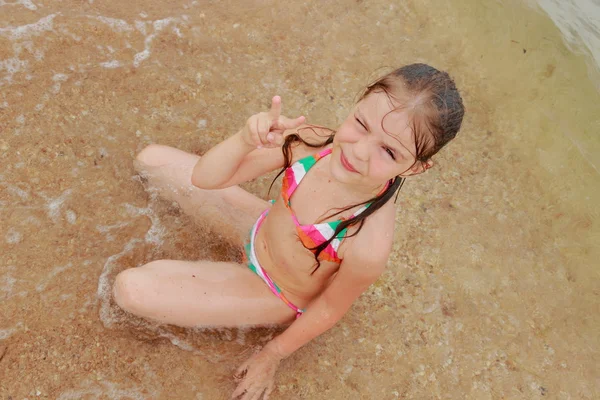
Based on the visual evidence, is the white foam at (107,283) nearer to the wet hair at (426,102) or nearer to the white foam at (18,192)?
the white foam at (18,192)

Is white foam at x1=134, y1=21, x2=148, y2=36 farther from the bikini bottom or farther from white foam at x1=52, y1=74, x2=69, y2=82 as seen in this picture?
the bikini bottom

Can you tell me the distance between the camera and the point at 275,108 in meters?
1.82

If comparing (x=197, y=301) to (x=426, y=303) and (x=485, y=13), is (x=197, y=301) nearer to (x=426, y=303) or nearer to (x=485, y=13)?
(x=426, y=303)

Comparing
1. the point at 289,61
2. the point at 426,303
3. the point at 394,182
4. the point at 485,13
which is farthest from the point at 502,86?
the point at 394,182

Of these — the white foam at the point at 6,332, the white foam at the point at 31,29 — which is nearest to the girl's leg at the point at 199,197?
the white foam at the point at 6,332

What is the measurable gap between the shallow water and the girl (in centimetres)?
21

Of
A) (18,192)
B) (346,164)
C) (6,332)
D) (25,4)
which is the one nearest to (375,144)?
(346,164)

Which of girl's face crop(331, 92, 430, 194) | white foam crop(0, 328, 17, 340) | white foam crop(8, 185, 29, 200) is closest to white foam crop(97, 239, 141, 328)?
white foam crop(0, 328, 17, 340)

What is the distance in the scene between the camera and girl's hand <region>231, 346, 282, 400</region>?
2.46m

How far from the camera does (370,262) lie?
6.85 feet

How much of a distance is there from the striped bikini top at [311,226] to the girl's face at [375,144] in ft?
0.88

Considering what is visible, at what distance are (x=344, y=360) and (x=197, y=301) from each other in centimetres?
84

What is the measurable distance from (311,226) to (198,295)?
0.63 metres

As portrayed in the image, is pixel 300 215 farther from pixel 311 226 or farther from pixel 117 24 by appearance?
pixel 117 24
